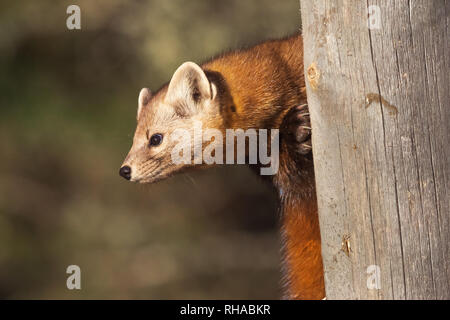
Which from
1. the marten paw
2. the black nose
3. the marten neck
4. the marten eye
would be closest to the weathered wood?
the marten paw

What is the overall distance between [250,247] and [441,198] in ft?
23.6

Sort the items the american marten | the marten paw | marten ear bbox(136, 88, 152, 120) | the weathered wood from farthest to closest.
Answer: marten ear bbox(136, 88, 152, 120), the american marten, the marten paw, the weathered wood

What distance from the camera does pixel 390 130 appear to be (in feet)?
8.85

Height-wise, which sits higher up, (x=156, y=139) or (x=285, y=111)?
(x=285, y=111)

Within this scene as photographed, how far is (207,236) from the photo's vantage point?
9719 mm

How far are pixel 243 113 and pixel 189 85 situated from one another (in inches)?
13.3

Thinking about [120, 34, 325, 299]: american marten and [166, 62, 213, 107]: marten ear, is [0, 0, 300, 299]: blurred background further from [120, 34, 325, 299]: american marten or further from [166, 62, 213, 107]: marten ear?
[166, 62, 213, 107]: marten ear

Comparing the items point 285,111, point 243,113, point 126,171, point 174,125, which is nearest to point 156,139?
point 174,125

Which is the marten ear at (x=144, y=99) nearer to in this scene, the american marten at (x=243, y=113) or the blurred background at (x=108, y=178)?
the american marten at (x=243, y=113)

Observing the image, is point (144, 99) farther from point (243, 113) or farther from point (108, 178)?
point (108, 178)

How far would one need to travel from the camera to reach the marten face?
12.3 feet

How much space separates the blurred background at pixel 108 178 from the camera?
8.27 meters

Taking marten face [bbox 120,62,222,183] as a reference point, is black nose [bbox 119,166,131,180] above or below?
below
